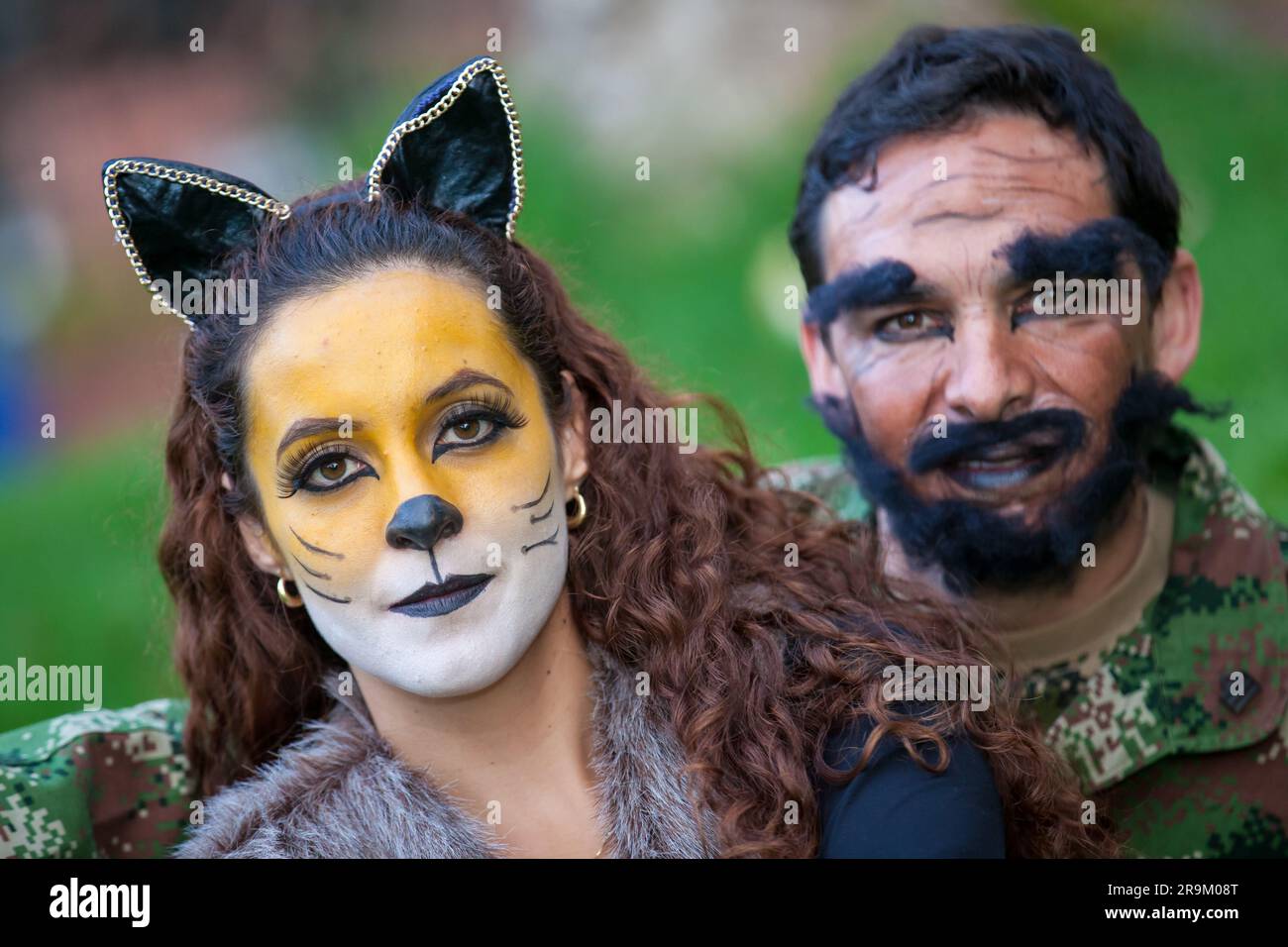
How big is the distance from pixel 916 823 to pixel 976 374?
1.04 metres

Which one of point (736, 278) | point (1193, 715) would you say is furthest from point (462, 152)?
point (736, 278)

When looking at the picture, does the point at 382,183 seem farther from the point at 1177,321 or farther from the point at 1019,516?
the point at 1177,321

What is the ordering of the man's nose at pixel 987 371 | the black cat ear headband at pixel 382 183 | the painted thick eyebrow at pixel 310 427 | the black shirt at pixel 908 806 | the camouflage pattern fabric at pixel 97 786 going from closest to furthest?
the black shirt at pixel 908 806 < the painted thick eyebrow at pixel 310 427 < the black cat ear headband at pixel 382 183 < the camouflage pattern fabric at pixel 97 786 < the man's nose at pixel 987 371

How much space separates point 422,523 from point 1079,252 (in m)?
1.55

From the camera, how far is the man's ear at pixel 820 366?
351cm

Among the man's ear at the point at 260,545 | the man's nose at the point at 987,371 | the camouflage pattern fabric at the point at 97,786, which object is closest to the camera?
the man's ear at the point at 260,545

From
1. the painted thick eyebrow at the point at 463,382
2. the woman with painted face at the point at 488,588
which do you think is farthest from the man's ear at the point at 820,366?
the painted thick eyebrow at the point at 463,382

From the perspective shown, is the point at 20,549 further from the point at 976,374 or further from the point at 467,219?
the point at 976,374

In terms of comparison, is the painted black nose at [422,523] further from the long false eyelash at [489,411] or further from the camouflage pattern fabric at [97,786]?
the camouflage pattern fabric at [97,786]

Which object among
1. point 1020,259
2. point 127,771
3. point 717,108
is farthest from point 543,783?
point 717,108

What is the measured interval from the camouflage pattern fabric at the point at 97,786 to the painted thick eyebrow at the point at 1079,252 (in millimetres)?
2079

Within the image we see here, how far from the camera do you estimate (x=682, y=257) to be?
653 cm

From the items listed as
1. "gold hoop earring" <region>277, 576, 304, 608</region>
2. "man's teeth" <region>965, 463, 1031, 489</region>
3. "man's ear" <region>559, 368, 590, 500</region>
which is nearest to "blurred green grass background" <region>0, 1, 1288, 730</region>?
"man's teeth" <region>965, 463, 1031, 489</region>

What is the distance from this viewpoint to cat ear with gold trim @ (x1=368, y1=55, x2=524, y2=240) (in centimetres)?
278
